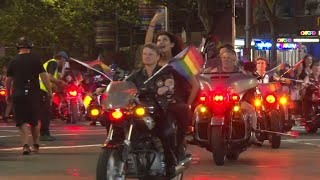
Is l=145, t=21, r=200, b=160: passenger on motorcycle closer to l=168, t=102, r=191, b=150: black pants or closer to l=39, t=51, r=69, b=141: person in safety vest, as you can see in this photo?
l=168, t=102, r=191, b=150: black pants

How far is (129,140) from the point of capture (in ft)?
23.0

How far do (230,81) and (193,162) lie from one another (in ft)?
4.42

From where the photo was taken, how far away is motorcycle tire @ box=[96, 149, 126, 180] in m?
6.80

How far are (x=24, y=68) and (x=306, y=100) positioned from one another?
7.11m

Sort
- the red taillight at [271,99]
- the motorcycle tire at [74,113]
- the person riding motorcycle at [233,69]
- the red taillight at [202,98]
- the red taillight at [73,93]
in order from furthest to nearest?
the red taillight at [73,93] → the motorcycle tire at [74,113] → the red taillight at [271,99] → the person riding motorcycle at [233,69] → the red taillight at [202,98]

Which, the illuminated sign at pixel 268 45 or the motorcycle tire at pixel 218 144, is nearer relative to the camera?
the motorcycle tire at pixel 218 144

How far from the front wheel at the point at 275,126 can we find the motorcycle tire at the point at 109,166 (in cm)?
627

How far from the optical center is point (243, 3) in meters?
31.7

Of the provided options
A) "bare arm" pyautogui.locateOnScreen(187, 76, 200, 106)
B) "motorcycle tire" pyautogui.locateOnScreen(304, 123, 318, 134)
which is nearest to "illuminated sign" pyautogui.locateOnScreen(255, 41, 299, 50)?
"motorcycle tire" pyautogui.locateOnScreen(304, 123, 318, 134)

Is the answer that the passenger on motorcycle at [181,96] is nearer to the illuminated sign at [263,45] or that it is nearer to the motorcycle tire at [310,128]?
the motorcycle tire at [310,128]

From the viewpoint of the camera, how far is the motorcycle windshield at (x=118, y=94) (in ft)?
22.8

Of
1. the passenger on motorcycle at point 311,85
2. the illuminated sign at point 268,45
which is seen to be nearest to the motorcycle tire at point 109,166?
the passenger on motorcycle at point 311,85

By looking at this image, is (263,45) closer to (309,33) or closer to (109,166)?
(309,33)

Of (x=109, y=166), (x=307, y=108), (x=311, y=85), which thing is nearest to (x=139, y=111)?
(x=109, y=166)
